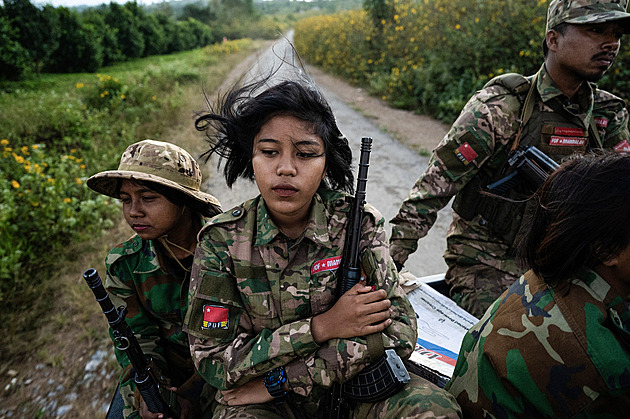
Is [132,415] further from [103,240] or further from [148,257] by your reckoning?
[103,240]

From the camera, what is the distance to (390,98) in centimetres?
974

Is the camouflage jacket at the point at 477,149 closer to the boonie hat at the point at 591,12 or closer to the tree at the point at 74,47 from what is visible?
the boonie hat at the point at 591,12

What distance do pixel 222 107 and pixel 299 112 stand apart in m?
0.43

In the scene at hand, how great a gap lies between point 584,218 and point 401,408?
85cm

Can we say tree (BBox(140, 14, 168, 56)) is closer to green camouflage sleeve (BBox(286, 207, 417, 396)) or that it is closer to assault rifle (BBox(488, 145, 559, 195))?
assault rifle (BBox(488, 145, 559, 195))

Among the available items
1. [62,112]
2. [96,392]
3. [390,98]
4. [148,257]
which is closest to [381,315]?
[148,257]

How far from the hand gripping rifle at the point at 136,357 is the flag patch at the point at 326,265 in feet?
2.55

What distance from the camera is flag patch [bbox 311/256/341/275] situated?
157cm

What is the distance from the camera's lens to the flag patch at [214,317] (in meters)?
1.47

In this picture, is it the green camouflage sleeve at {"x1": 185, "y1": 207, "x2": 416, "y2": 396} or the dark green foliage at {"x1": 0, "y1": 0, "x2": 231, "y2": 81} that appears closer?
the green camouflage sleeve at {"x1": 185, "y1": 207, "x2": 416, "y2": 396}

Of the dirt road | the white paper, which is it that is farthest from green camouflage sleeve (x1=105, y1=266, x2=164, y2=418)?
the white paper

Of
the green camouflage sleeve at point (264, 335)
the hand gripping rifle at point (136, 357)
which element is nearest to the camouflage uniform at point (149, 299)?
the hand gripping rifle at point (136, 357)

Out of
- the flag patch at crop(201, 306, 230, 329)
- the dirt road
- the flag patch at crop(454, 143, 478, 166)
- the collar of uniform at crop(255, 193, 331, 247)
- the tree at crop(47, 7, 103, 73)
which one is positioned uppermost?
the flag patch at crop(454, 143, 478, 166)

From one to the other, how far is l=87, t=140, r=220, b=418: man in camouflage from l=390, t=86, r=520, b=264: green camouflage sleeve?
3.59 ft
